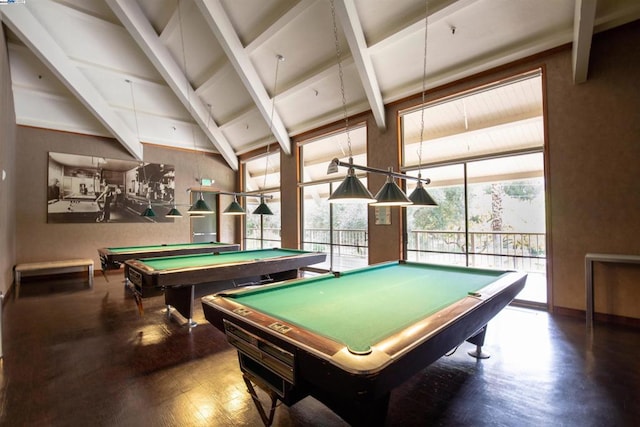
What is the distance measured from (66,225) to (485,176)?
29.4 feet

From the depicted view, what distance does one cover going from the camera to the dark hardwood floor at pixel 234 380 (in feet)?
6.35

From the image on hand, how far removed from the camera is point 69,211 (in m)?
6.82

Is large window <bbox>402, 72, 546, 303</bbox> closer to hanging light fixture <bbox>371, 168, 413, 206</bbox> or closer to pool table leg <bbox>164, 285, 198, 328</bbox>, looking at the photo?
hanging light fixture <bbox>371, 168, 413, 206</bbox>

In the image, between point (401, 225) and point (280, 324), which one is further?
point (401, 225)

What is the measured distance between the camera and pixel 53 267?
6.20 metres

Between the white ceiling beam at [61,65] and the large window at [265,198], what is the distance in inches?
129

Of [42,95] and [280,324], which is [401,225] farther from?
[42,95]

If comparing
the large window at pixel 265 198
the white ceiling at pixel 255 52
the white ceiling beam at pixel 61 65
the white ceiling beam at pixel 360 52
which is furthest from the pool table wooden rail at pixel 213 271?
the white ceiling beam at pixel 61 65

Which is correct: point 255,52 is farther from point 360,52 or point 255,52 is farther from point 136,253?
point 136,253

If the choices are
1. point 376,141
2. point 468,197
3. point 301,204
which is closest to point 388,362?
point 468,197

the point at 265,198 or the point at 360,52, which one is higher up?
the point at 360,52

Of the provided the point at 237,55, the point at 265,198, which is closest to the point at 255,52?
the point at 237,55

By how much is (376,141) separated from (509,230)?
3.05 m

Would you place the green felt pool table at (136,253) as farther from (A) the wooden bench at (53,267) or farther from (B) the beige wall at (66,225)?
(B) the beige wall at (66,225)
